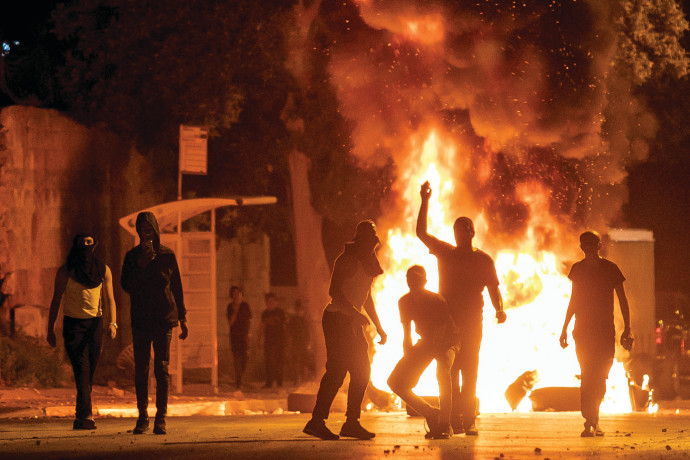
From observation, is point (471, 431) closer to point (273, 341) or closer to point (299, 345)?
point (273, 341)

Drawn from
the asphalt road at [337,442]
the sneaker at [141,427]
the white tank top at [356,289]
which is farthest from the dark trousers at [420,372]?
the sneaker at [141,427]

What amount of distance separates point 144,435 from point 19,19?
18693 millimetres

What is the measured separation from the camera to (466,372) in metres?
11.2

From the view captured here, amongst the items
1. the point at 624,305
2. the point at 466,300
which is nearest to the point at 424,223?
the point at 466,300

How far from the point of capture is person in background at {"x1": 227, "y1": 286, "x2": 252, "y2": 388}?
2158cm

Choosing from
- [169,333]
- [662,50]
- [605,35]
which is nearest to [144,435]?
[169,333]

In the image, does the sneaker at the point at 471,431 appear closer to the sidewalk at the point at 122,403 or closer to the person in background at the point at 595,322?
the person in background at the point at 595,322

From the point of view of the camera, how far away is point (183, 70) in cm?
1989

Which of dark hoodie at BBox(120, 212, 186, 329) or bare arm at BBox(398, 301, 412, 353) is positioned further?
dark hoodie at BBox(120, 212, 186, 329)

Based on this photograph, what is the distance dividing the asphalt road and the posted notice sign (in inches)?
238

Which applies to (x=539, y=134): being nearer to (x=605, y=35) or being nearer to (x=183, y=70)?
(x=605, y=35)

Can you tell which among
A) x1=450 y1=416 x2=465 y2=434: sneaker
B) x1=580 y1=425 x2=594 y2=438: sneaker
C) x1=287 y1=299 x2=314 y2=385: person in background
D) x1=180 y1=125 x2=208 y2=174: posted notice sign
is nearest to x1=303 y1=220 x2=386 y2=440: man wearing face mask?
x1=450 y1=416 x2=465 y2=434: sneaker

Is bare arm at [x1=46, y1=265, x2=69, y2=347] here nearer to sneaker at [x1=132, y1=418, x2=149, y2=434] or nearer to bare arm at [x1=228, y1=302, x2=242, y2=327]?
sneaker at [x1=132, y1=418, x2=149, y2=434]

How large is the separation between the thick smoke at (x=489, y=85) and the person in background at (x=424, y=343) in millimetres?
8110
